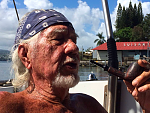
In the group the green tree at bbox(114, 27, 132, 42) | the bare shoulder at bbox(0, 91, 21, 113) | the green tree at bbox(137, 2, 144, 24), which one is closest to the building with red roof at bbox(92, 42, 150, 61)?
the green tree at bbox(114, 27, 132, 42)

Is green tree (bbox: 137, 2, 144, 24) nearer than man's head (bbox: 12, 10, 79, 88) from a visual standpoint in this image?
No

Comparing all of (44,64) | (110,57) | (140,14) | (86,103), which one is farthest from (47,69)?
(140,14)

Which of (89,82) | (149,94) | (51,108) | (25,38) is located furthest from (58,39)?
(89,82)

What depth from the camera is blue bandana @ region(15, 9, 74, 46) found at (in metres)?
1.10

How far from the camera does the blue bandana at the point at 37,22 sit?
1098mm

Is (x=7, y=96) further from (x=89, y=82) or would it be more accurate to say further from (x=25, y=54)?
(x=89, y=82)

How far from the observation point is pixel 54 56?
1.04 m

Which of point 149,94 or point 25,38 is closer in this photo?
point 25,38

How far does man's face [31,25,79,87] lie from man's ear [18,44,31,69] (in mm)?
48

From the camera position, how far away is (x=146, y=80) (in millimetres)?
1151

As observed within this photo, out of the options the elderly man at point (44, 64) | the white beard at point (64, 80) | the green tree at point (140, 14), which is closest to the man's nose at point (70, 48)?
the elderly man at point (44, 64)

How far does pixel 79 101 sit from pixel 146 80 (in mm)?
525

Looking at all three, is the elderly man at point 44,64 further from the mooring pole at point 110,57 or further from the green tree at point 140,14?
the green tree at point 140,14

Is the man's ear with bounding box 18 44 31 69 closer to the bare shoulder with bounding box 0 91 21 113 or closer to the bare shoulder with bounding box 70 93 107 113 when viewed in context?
the bare shoulder with bounding box 0 91 21 113
